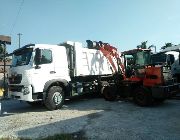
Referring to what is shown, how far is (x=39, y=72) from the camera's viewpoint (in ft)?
36.7

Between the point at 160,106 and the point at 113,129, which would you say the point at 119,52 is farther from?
→ the point at 113,129

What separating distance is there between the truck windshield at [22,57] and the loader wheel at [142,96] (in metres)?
5.13

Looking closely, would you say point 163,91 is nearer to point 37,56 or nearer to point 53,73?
point 53,73

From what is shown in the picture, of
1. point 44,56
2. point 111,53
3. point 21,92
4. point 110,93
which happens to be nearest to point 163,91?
point 110,93

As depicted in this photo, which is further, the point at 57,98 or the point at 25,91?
the point at 57,98

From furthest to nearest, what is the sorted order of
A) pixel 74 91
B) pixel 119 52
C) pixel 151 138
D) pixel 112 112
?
pixel 119 52
pixel 74 91
pixel 112 112
pixel 151 138

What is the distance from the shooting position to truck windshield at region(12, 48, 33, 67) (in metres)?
11.2

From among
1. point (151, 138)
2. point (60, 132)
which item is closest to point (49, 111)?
point (60, 132)

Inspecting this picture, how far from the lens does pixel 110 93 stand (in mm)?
13648

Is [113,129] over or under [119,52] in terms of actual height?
under

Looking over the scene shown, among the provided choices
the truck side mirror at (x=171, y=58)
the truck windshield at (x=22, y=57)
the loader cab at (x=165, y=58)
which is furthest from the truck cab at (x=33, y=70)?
the truck side mirror at (x=171, y=58)

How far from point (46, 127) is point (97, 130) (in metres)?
1.75

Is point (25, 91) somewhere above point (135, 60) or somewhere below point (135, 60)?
below

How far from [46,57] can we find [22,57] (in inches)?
41.9
